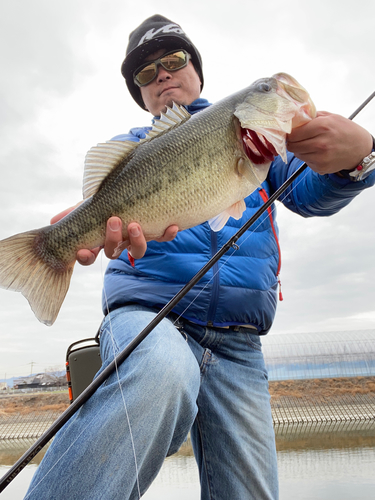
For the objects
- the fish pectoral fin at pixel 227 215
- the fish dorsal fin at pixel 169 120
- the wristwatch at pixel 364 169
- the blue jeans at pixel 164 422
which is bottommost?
the blue jeans at pixel 164 422

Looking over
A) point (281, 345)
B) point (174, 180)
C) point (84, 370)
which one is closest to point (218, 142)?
point (174, 180)

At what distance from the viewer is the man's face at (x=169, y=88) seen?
10.3ft

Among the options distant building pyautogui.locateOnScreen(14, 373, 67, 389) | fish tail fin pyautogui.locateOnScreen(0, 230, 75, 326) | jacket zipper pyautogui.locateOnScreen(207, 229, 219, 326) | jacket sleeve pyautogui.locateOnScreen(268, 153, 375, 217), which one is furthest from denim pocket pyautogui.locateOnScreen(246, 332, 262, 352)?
distant building pyautogui.locateOnScreen(14, 373, 67, 389)

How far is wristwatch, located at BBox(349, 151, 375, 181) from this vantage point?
6.98ft

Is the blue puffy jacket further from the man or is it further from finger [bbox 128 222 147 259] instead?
finger [bbox 128 222 147 259]

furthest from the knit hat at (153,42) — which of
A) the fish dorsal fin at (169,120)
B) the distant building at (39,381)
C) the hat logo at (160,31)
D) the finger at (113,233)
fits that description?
the distant building at (39,381)

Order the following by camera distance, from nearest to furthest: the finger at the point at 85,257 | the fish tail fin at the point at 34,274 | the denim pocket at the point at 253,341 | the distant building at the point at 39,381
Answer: the fish tail fin at the point at 34,274
the finger at the point at 85,257
the denim pocket at the point at 253,341
the distant building at the point at 39,381

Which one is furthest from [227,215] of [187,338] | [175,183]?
[187,338]

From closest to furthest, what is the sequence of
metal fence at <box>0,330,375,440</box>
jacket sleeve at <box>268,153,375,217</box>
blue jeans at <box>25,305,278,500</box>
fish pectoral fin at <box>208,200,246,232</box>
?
blue jeans at <box>25,305,278,500</box> < fish pectoral fin at <box>208,200,246,232</box> < jacket sleeve at <box>268,153,375,217</box> < metal fence at <box>0,330,375,440</box>

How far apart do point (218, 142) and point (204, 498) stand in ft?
7.79

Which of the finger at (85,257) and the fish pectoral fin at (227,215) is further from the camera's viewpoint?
the fish pectoral fin at (227,215)

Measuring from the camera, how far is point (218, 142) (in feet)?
6.82

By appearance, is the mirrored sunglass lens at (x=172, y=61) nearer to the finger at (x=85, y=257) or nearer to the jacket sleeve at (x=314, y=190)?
the jacket sleeve at (x=314, y=190)

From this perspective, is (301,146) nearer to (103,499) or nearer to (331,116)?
(331,116)
